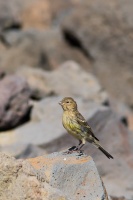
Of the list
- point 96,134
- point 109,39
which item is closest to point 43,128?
point 96,134

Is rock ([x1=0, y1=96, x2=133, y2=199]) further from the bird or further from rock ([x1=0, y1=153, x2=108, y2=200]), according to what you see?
rock ([x1=0, y1=153, x2=108, y2=200])

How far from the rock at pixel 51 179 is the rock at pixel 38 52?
12.2 meters

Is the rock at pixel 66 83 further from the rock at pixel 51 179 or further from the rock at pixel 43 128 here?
the rock at pixel 51 179

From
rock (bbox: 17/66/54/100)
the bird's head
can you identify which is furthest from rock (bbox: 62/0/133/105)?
the bird's head

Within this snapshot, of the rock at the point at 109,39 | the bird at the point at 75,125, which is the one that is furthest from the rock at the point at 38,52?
the bird at the point at 75,125

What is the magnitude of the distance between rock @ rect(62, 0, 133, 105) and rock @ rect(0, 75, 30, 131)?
6506 millimetres

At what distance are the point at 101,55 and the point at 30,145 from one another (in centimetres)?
939

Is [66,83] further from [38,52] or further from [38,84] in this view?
[38,52]

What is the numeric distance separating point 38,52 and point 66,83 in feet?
13.2

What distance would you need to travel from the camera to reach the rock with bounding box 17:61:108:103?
17.3 meters

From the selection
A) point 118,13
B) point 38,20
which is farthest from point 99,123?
point 38,20

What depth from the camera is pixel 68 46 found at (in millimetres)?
22859

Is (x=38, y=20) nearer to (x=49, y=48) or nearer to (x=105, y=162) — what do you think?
(x=49, y=48)

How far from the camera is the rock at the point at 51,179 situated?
24.9 ft
